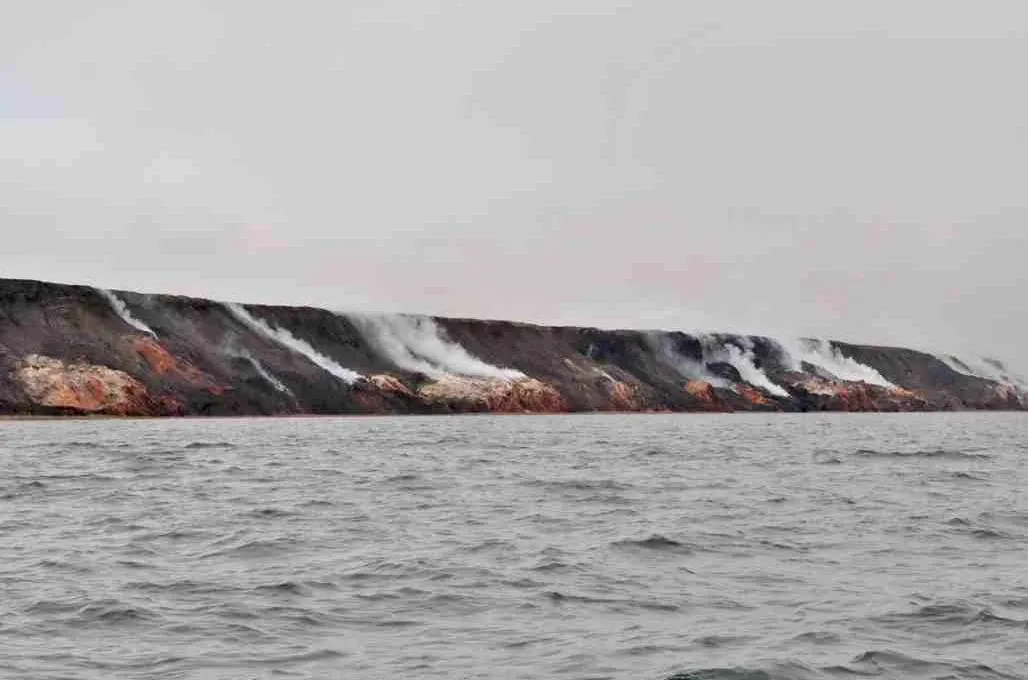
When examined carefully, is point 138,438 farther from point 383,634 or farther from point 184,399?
point 184,399

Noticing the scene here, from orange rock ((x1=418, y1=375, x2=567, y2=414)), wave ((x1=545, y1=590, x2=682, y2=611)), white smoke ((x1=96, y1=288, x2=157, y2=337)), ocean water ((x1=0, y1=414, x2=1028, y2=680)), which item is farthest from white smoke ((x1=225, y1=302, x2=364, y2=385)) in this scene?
wave ((x1=545, y1=590, x2=682, y2=611))

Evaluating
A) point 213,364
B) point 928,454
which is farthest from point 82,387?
point 928,454

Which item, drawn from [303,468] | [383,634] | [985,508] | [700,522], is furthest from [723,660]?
[303,468]

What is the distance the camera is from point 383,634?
50.2 ft

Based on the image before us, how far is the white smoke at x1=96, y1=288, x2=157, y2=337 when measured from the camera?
16100 centimetres

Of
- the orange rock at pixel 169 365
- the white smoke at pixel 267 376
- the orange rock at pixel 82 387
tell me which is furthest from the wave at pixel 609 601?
the white smoke at pixel 267 376

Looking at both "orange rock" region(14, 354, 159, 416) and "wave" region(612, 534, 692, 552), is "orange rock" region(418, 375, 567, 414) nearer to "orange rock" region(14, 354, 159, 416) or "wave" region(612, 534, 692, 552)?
"orange rock" region(14, 354, 159, 416)

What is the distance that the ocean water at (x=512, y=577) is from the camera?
1396cm

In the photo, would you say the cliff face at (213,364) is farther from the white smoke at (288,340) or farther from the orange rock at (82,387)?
the white smoke at (288,340)

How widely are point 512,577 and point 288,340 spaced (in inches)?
6483

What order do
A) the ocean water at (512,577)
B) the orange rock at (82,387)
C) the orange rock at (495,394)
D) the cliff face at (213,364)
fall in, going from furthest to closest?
the orange rock at (495,394) < the cliff face at (213,364) < the orange rock at (82,387) < the ocean water at (512,577)

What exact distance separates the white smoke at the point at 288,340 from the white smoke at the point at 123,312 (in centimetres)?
1858

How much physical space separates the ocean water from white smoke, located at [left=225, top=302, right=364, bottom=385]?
13594cm

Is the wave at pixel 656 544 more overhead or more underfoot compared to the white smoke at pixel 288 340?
more underfoot
